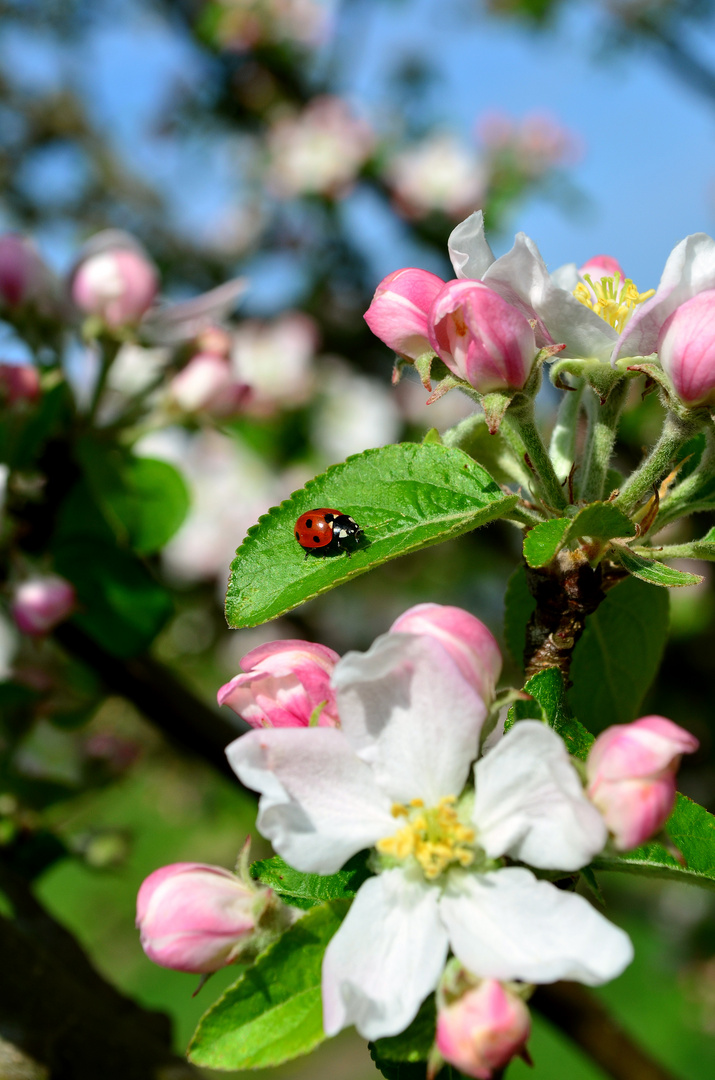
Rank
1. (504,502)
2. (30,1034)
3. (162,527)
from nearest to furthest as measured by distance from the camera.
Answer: (504,502), (30,1034), (162,527)

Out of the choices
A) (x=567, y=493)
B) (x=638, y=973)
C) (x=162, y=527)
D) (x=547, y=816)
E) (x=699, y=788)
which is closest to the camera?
(x=547, y=816)

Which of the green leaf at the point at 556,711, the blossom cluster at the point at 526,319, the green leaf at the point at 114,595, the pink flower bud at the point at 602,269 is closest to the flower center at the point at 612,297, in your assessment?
the pink flower bud at the point at 602,269

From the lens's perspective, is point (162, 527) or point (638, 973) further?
point (638, 973)

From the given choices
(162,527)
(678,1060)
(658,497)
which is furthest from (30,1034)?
(678,1060)

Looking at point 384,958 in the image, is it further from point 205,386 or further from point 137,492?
point 205,386

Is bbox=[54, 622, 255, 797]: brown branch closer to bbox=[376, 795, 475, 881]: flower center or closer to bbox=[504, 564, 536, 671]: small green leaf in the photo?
bbox=[504, 564, 536, 671]: small green leaf

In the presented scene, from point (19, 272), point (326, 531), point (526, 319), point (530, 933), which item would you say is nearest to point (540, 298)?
point (526, 319)

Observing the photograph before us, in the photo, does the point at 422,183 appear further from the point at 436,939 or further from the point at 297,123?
the point at 436,939
